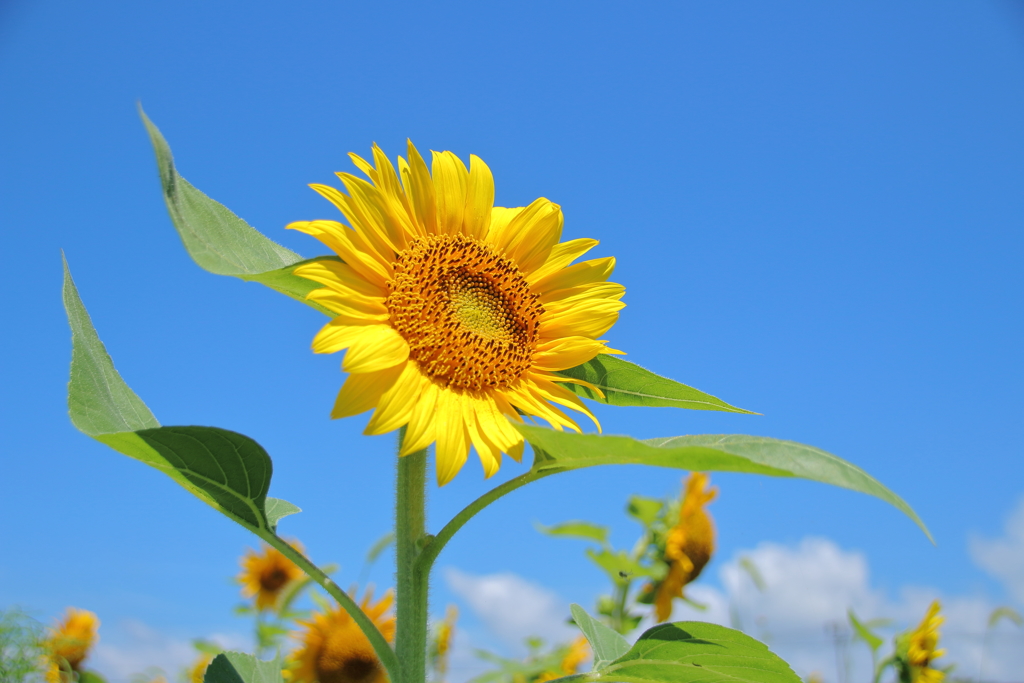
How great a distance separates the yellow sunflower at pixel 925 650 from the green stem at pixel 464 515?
12.1ft

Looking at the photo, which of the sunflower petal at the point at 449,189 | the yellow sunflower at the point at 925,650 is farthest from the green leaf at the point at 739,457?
the yellow sunflower at the point at 925,650

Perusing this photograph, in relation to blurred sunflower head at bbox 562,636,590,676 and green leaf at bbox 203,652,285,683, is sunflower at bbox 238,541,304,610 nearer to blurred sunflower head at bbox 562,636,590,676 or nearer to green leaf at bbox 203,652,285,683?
blurred sunflower head at bbox 562,636,590,676

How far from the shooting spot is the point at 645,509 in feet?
13.9

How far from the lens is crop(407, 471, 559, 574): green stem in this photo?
4.64ft

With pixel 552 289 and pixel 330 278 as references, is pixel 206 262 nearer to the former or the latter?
pixel 330 278

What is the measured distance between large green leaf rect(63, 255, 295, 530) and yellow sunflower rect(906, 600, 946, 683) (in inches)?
155

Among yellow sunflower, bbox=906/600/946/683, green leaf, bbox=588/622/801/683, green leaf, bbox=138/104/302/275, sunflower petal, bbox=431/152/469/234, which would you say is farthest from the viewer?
yellow sunflower, bbox=906/600/946/683

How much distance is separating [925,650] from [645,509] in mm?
1666

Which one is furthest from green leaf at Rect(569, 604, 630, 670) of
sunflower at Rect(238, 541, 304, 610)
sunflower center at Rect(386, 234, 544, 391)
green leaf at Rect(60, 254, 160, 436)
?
sunflower at Rect(238, 541, 304, 610)

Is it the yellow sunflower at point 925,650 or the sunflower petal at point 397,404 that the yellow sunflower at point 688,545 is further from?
the sunflower petal at point 397,404

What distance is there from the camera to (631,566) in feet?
12.2

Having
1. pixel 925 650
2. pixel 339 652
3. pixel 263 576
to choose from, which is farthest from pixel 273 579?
pixel 925 650

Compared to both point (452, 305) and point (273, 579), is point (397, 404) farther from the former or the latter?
point (273, 579)

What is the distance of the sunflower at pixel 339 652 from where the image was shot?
12.0 feet
